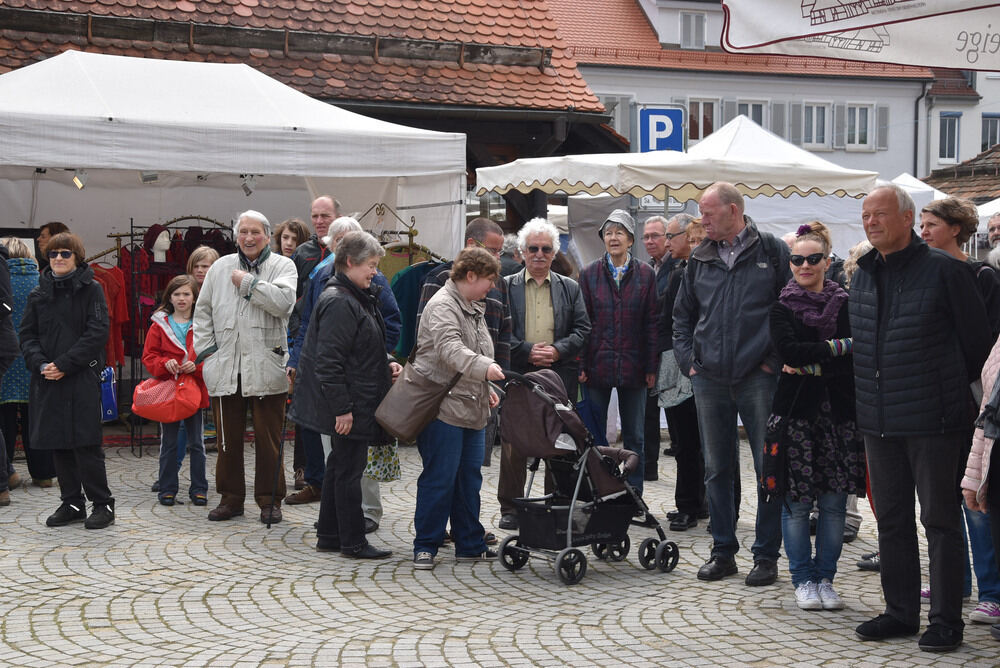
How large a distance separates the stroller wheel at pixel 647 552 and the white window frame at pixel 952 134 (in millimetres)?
43374

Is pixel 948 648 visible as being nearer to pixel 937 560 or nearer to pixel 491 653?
pixel 937 560

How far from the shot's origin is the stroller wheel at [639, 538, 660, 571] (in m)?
6.57

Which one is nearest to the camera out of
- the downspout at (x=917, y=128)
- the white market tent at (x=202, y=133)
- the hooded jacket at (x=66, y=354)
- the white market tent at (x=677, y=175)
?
the hooded jacket at (x=66, y=354)

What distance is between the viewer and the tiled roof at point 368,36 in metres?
13.8

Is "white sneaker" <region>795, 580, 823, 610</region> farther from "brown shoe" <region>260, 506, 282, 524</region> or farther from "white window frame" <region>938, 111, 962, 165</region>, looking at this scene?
"white window frame" <region>938, 111, 962, 165</region>

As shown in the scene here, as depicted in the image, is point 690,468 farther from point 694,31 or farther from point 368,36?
point 694,31

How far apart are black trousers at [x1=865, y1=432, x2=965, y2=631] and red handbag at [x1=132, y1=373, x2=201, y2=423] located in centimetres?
479

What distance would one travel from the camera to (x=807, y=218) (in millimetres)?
17578

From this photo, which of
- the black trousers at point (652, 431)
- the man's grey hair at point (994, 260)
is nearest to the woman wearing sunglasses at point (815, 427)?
the man's grey hair at point (994, 260)

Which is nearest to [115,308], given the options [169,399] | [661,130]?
[169,399]

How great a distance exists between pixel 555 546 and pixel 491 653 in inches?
53.9

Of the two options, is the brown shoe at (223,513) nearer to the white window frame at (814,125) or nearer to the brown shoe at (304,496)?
the brown shoe at (304,496)

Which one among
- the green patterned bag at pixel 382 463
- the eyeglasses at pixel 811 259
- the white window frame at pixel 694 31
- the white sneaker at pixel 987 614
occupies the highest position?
the white window frame at pixel 694 31

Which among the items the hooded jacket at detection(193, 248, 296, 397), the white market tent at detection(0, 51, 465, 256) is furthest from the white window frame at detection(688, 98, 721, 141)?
the hooded jacket at detection(193, 248, 296, 397)
